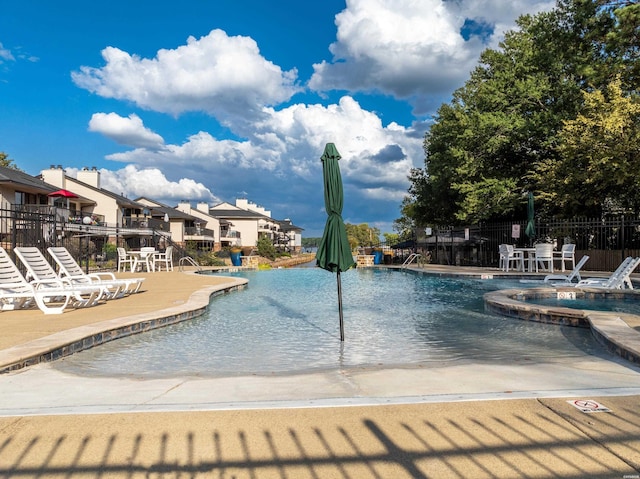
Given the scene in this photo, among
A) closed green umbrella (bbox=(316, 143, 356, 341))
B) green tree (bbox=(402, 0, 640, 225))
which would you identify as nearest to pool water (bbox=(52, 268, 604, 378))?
closed green umbrella (bbox=(316, 143, 356, 341))

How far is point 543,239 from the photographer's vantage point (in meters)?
23.4

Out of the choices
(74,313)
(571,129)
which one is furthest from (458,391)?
(571,129)

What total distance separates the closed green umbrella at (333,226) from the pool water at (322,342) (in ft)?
2.99

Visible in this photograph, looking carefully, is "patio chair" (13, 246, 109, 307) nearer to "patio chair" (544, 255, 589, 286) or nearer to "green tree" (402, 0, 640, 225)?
"patio chair" (544, 255, 589, 286)

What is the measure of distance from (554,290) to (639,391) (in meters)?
8.39

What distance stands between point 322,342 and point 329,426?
3908 mm

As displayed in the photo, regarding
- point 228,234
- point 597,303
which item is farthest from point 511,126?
point 228,234

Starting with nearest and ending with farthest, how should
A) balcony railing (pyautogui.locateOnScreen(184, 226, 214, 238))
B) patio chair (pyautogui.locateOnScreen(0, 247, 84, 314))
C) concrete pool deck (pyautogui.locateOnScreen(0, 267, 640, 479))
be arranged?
1. concrete pool deck (pyautogui.locateOnScreen(0, 267, 640, 479))
2. patio chair (pyautogui.locateOnScreen(0, 247, 84, 314))
3. balcony railing (pyautogui.locateOnScreen(184, 226, 214, 238))

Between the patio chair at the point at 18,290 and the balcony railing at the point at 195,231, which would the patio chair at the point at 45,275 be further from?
the balcony railing at the point at 195,231

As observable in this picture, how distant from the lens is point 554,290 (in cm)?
1121

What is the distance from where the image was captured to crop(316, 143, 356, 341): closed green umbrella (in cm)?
650

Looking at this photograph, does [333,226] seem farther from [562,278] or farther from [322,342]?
[562,278]

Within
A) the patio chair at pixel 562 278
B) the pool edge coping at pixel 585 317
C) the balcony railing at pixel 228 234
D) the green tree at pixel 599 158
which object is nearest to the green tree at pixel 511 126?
the green tree at pixel 599 158

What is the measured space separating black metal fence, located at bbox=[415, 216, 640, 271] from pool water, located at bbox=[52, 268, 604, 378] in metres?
12.2
